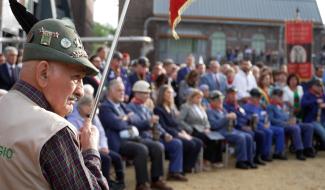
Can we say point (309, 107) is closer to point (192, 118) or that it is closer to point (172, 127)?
point (192, 118)

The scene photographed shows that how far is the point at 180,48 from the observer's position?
33.7 m

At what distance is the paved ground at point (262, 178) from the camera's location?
25.8ft

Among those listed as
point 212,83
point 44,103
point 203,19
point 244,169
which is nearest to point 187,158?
point 244,169

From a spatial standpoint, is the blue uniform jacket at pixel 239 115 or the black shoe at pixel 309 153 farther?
the black shoe at pixel 309 153

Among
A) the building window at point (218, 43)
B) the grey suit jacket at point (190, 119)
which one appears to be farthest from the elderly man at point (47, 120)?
the building window at point (218, 43)

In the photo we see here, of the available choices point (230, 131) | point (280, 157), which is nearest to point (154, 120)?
point (230, 131)

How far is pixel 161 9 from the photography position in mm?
32938

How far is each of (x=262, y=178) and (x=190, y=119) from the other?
5.01 ft

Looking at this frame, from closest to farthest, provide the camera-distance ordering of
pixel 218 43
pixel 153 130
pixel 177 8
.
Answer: pixel 177 8 < pixel 153 130 < pixel 218 43

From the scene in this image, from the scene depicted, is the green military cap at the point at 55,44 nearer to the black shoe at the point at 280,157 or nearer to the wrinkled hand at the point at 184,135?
the wrinkled hand at the point at 184,135

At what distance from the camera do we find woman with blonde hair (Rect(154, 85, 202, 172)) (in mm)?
8297

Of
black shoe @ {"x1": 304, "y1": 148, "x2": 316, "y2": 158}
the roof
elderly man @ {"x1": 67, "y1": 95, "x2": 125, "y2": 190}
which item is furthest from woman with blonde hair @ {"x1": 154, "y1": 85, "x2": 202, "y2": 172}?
the roof

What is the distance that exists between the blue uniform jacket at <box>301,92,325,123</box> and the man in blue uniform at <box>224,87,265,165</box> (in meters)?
1.85

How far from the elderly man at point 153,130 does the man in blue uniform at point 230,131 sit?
1361mm
